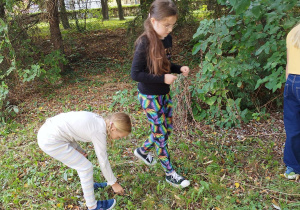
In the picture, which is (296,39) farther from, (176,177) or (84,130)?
(84,130)

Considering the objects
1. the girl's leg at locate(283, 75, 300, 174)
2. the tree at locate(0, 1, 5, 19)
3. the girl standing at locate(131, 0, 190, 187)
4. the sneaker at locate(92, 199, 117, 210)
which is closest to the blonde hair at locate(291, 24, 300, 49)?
the girl's leg at locate(283, 75, 300, 174)

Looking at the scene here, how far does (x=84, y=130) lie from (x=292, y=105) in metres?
1.93

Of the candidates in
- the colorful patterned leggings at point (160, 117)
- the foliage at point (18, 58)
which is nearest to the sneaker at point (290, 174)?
the colorful patterned leggings at point (160, 117)

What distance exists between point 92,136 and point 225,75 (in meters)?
1.91

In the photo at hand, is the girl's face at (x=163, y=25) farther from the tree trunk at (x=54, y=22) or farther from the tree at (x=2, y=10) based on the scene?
the tree at (x=2, y=10)

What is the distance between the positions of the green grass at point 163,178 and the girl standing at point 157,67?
0.45 m

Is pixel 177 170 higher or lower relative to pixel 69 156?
lower

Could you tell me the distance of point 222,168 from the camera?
9.46 ft

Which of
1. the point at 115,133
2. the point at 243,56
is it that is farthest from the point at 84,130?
the point at 243,56

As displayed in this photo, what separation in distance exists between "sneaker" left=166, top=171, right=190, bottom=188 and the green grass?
63mm

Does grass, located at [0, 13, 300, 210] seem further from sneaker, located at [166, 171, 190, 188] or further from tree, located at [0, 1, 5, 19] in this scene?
tree, located at [0, 1, 5, 19]

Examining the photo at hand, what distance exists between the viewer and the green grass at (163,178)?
97.9 inches

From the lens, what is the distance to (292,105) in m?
2.34

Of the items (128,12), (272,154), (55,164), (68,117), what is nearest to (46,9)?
(55,164)
